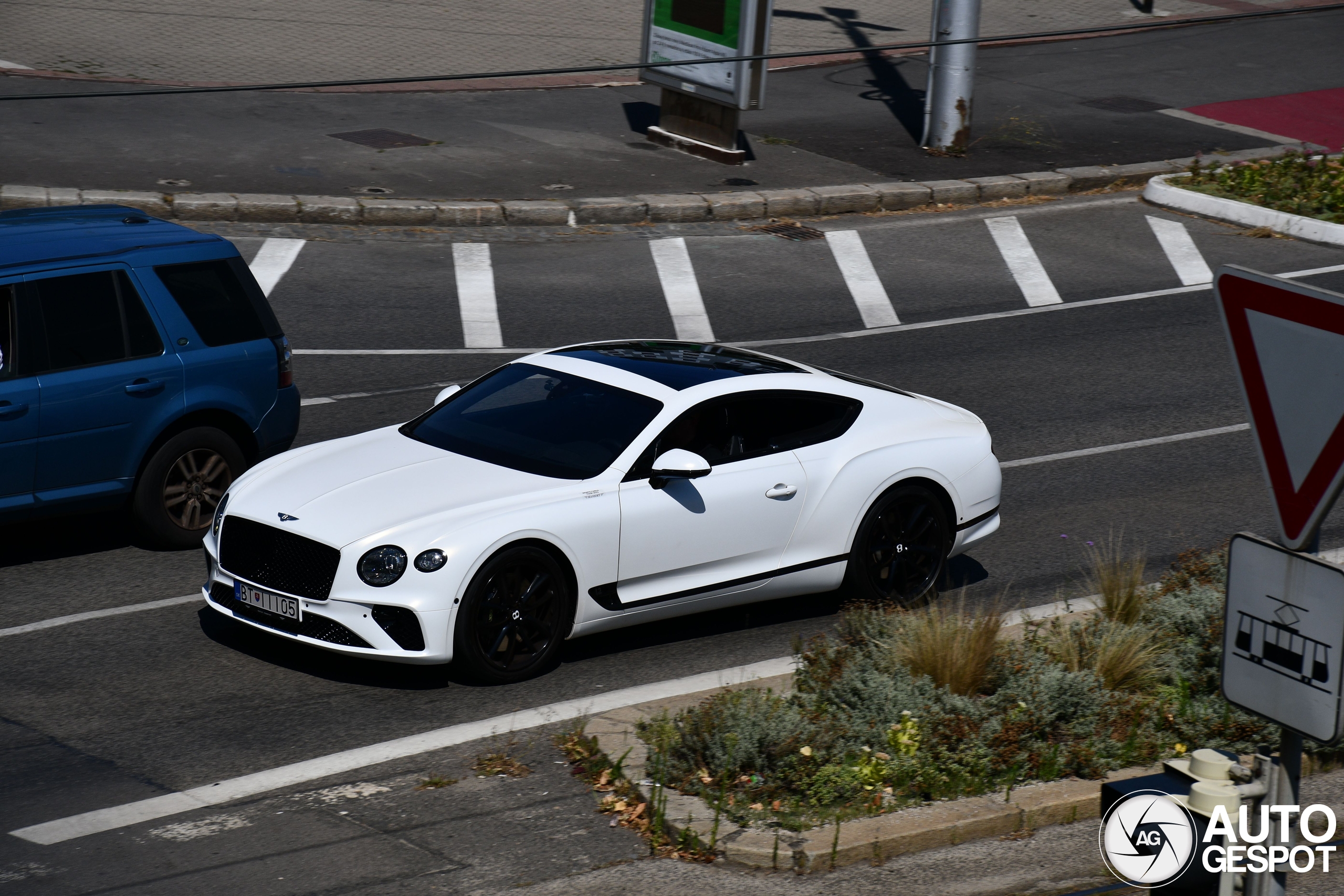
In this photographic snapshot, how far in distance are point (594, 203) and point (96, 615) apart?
1102 cm

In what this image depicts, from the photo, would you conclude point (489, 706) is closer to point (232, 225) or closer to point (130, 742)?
point (130, 742)

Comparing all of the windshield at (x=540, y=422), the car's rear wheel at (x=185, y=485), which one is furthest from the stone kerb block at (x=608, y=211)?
the windshield at (x=540, y=422)

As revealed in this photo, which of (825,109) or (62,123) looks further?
(825,109)

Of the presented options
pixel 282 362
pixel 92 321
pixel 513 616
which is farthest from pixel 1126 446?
pixel 92 321

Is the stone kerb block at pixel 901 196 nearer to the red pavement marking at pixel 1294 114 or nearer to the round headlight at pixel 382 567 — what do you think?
the red pavement marking at pixel 1294 114

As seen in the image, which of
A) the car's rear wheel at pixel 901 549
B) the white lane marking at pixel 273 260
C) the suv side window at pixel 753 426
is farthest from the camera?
the white lane marking at pixel 273 260

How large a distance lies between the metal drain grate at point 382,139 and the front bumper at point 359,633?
14.0 meters

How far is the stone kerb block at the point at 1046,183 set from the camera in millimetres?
20766

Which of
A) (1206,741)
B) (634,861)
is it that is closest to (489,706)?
(634,861)

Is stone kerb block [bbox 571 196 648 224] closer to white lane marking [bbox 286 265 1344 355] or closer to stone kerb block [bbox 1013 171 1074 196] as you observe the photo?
white lane marking [bbox 286 265 1344 355]

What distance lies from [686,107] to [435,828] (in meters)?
16.7

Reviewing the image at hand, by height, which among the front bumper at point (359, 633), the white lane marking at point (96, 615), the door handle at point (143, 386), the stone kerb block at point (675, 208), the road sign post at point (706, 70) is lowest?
the white lane marking at point (96, 615)

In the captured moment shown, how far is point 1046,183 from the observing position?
2083 centimetres

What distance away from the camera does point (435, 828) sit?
614 centimetres
